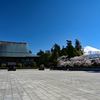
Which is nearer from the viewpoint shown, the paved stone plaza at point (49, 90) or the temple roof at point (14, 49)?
the paved stone plaza at point (49, 90)

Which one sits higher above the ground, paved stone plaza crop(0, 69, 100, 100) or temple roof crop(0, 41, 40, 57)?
temple roof crop(0, 41, 40, 57)

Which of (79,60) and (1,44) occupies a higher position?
(1,44)

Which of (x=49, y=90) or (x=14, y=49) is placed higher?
(x=14, y=49)

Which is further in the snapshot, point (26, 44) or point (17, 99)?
point (26, 44)

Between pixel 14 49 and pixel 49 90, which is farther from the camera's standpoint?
pixel 14 49

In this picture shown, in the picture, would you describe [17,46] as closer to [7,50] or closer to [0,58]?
[7,50]

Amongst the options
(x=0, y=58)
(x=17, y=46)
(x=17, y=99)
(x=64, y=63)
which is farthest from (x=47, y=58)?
(x=17, y=99)

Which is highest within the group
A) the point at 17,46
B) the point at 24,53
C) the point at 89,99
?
the point at 17,46

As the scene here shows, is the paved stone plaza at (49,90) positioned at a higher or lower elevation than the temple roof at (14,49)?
lower

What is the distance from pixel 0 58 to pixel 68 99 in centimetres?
4906

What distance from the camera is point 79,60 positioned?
4000 centimetres

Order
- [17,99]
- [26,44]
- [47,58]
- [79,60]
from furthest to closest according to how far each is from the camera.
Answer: [26,44]
[47,58]
[79,60]
[17,99]

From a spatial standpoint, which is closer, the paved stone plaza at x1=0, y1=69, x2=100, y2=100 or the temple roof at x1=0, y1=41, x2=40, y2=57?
the paved stone plaza at x1=0, y1=69, x2=100, y2=100

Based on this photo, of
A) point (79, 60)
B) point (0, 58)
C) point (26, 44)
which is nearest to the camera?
point (79, 60)
